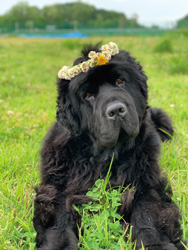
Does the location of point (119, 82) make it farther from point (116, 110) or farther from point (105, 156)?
point (105, 156)

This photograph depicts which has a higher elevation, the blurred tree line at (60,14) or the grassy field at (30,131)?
the blurred tree line at (60,14)

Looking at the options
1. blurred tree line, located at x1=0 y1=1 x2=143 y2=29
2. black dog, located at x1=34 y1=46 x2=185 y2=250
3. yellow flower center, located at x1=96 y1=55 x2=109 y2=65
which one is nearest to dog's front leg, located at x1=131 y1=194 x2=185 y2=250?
black dog, located at x1=34 y1=46 x2=185 y2=250

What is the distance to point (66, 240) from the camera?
72.8 inches

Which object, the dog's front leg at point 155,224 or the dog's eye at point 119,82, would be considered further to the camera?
the dog's eye at point 119,82

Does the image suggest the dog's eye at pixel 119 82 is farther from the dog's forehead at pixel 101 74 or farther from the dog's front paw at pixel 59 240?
the dog's front paw at pixel 59 240

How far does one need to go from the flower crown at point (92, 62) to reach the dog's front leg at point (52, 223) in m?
0.91

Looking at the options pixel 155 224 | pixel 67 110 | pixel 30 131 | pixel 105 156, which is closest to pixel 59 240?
pixel 155 224

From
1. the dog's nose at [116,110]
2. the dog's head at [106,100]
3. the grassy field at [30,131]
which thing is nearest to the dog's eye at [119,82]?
the dog's head at [106,100]

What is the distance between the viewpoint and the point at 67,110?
247 centimetres

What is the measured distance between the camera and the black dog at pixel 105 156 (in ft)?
6.46

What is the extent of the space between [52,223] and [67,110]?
92 centimetres

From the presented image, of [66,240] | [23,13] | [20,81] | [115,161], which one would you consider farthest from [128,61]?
[23,13]

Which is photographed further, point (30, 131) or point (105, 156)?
point (30, 131)

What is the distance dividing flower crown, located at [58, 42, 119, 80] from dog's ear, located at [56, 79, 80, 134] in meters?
0.09
